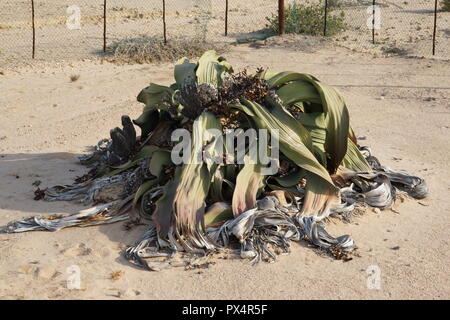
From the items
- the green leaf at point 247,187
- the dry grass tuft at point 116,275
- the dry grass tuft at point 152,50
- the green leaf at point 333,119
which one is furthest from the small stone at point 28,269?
the dry grass tuft at point 152,50

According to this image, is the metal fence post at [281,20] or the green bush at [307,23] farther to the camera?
the green bush at [307,23]

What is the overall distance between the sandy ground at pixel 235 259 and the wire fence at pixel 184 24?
103 centimetres

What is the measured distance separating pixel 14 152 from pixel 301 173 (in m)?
3.32

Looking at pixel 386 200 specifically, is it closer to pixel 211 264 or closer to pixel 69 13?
pixel 211 264

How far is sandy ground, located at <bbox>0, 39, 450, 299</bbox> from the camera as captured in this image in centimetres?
487

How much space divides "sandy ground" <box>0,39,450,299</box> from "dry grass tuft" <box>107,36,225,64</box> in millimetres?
293

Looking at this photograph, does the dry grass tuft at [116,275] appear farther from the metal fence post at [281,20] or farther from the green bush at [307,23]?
the green bush at [307,23]

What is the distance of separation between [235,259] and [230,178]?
82cm

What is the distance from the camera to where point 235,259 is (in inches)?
205

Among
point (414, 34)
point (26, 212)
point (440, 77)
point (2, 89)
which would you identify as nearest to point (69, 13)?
point (2, 89)

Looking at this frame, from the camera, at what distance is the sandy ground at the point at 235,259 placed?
4871 millimetres

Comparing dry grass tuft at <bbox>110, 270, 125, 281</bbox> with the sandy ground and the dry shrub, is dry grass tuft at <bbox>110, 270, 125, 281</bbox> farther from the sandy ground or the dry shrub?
the dry shrub

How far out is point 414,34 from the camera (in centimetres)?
1373

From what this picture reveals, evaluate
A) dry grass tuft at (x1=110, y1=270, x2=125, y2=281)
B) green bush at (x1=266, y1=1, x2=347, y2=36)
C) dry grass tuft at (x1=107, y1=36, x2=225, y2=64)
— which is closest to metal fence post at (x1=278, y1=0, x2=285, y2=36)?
green bush at (x1=266, y1=1, x2=347, y2=36)
